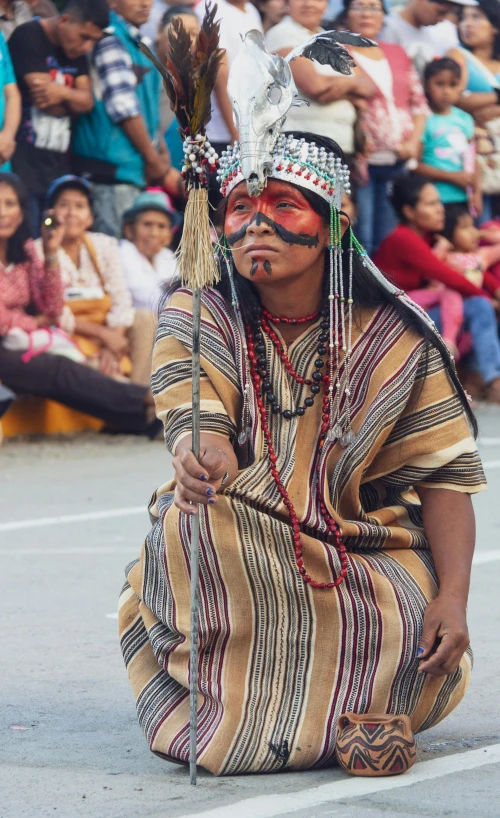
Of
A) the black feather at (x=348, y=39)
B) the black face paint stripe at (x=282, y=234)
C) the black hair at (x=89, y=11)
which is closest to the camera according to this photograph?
the black face paint stripe at (x=282, y=234)

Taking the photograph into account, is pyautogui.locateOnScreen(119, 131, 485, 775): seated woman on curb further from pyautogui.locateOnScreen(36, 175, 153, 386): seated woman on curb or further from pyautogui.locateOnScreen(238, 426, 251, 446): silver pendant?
pyautogui.locateOnScreen(36, 175, 153, 386): seated woman on curb

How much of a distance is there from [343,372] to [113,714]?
1035 millimetres

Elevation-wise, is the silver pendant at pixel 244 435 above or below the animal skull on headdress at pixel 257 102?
below

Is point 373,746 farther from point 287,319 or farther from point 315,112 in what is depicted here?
point 315,112

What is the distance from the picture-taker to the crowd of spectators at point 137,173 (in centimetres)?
771

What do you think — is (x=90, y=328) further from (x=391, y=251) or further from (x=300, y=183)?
(x=300, y=183)

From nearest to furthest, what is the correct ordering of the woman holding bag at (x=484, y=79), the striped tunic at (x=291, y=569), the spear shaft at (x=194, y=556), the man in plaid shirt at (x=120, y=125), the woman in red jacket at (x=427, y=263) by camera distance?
the spear shaft at (x=194, y=556) < the striped tunic at (x=291, y=569) < the man in plaid shirt at (x=120, y=125) < the woman in red jacket at (x=427, y=263) < the woman holding bag at (x=484, y=79)

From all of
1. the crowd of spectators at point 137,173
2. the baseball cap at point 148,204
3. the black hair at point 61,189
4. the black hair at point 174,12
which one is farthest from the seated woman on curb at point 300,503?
the baseball cap at point 148,204

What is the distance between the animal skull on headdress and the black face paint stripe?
0.06m

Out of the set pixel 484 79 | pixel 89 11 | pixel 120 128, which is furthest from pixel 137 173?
pixel 484 79

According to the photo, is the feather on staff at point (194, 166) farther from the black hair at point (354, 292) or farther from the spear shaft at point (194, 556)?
the black hair at point (354, 292)

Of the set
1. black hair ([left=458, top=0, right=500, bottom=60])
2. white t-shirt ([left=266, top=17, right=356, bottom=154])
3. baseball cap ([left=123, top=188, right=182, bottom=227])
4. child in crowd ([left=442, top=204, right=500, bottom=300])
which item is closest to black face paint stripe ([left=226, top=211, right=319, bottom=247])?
white t-shirt ([left=266, top=17, right=356, bottom=154])

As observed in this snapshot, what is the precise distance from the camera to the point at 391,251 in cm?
930

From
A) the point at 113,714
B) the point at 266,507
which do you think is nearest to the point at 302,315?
the point at 266,507
